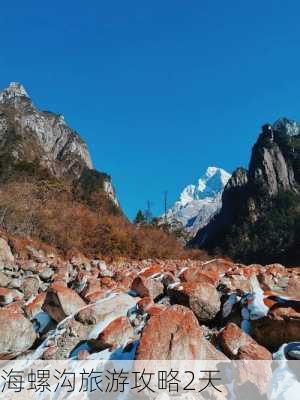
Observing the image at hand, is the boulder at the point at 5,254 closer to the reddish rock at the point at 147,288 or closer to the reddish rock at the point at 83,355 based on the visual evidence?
the reddish rock at the point at 147,288

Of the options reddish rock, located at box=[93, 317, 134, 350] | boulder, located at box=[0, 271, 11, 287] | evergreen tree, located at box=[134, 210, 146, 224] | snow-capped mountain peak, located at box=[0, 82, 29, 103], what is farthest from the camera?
snow-capped mountain peak, located at box=[0, 82, 29, 103]

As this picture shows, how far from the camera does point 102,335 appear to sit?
6.34m

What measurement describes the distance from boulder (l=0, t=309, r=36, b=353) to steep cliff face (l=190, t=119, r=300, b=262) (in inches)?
2136

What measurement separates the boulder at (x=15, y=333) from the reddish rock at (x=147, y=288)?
2.32 m

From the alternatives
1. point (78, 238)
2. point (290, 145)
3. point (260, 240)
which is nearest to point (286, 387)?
point (78, 238)

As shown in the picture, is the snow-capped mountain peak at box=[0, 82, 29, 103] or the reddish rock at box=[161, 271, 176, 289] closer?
the reddish rock at box=[161, 271, 176, 289]

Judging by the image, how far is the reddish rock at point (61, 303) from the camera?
777 centimetres

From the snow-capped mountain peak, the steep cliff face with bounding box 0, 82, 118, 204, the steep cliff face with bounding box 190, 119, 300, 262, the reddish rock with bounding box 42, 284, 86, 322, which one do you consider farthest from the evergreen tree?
the snow-capped mountain peak

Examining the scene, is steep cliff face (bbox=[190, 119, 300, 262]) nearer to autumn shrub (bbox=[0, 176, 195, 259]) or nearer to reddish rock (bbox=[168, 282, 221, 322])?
autumn shrub (bbox=[0, 176, 195, 259])

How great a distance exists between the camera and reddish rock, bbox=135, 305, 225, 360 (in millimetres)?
4957

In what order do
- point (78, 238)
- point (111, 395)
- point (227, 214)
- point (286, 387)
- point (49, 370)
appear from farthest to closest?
point (227, 214)
point (78, 238)
point (49, 370)
point (111, 395)
point (286, 387)

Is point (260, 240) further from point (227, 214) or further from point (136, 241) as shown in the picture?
point (136, 241)

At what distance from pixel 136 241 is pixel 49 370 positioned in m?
22.1

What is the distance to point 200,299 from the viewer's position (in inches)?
277
